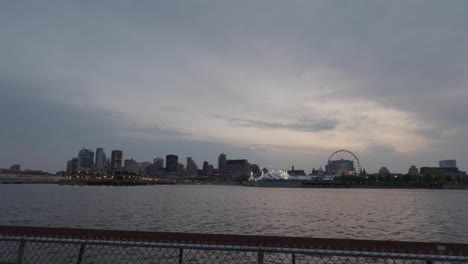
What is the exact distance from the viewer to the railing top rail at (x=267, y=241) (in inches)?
410

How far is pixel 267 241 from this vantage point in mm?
10953

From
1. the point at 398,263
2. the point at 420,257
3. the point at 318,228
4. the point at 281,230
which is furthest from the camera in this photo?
the point at 318,228

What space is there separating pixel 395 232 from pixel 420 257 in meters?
43.4

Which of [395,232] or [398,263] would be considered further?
[395,232]

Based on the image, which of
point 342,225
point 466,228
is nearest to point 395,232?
point 342,225

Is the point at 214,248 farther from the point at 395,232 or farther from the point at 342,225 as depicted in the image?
the point at 342,225

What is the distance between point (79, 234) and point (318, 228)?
128ft

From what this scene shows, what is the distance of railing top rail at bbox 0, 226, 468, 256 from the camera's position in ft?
34.2

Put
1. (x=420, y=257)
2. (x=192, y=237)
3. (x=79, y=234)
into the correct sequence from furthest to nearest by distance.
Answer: (x=79, y=234) → (x=192, y=237) → (x=420, y=257)

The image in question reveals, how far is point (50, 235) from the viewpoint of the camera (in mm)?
12164

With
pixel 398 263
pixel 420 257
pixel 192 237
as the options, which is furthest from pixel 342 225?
pixel 420 257

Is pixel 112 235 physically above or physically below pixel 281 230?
above

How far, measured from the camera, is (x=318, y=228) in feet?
156

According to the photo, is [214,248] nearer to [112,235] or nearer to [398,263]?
[112,235]
